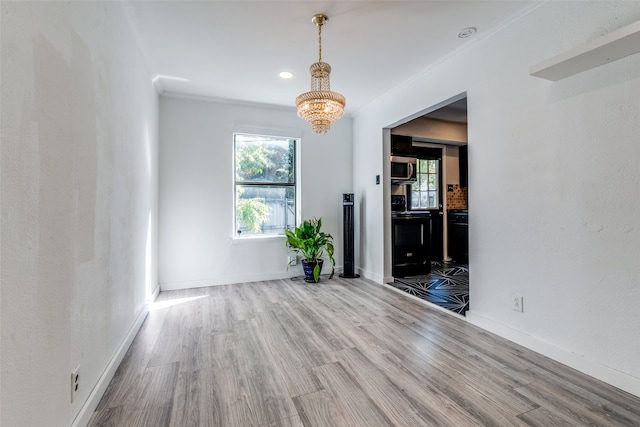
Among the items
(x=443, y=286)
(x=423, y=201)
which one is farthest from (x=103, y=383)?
(x=423, y=201)

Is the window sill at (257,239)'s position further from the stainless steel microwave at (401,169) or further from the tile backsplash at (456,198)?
the tile backsplash at (456,198)

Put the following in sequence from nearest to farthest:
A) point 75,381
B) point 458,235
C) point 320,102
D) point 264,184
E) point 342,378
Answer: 1. point 75,381
2. point 342,378
3. point 320,102
4. point 264,184
5. point 458,235

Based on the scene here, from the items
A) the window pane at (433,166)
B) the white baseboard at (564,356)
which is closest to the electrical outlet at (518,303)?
the white baseboard at (564,356)

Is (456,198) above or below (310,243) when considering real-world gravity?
above

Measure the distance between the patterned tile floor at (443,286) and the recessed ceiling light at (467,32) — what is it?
2614mm

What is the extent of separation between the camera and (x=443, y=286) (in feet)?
12.9

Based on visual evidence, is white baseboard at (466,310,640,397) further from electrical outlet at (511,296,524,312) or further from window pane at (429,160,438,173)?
window pane at (429,160,438,173)

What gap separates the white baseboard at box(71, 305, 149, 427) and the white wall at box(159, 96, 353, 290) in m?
1.52

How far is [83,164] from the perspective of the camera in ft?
4.73

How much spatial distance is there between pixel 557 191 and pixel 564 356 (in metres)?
1.14

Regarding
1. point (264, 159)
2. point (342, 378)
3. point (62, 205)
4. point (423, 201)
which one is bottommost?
point (342, 378)

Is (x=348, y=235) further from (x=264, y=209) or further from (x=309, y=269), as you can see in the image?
(x=264, y=209)

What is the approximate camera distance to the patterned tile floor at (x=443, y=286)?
3241 millimetres

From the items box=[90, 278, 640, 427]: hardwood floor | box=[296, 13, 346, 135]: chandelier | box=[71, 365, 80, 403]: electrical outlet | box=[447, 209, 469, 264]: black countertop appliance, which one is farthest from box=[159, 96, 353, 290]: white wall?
box=[447, 209, 469, 264]: black countertop appliance
